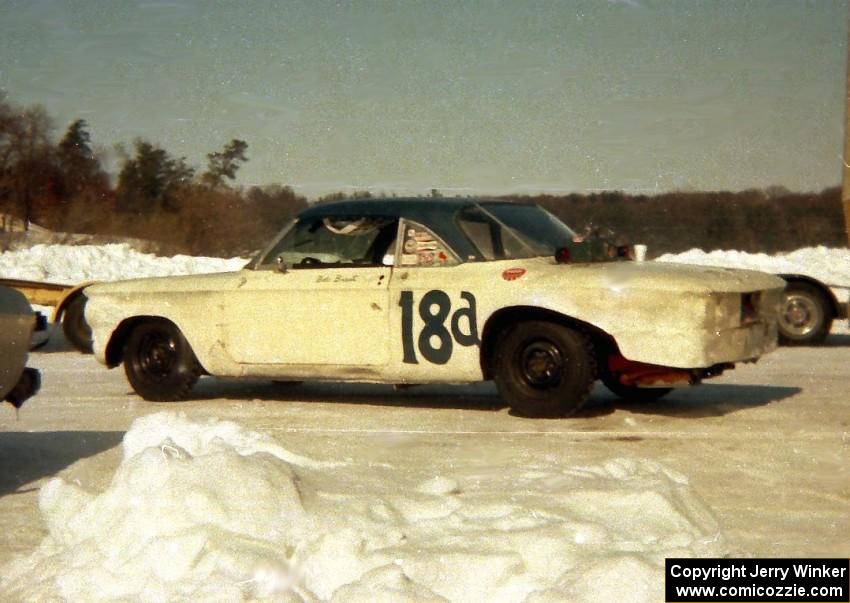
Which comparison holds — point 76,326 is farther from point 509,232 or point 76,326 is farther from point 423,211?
point 509,232

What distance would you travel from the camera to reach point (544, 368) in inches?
333

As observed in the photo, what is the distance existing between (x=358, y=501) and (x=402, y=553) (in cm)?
73

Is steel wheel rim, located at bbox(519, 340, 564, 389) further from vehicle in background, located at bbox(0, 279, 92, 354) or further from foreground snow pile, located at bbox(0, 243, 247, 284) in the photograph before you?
foreground snow pile, located at bbox(0, 243, 247, 284)

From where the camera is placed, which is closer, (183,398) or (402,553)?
(402,553)

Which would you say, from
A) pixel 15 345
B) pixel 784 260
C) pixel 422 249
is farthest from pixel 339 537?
pixel 784 260

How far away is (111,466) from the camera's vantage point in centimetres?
691

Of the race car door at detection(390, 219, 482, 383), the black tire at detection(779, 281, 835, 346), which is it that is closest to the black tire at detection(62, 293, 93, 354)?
the race car door at detection(390, 219, 482, 383)

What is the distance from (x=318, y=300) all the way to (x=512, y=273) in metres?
1.52

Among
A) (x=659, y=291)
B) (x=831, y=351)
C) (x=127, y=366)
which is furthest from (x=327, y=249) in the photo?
(x=831, y=351)

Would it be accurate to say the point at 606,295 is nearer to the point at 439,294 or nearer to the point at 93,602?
the point at 439,294

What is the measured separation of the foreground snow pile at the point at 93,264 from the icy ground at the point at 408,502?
15.3 meters

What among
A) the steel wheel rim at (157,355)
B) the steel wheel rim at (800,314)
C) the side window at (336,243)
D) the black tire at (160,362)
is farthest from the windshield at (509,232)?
the steel wheel rim at (800,314)

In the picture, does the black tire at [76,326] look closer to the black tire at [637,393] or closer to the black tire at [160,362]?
the black tire at [160,362]

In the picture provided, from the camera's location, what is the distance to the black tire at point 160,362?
993cm
